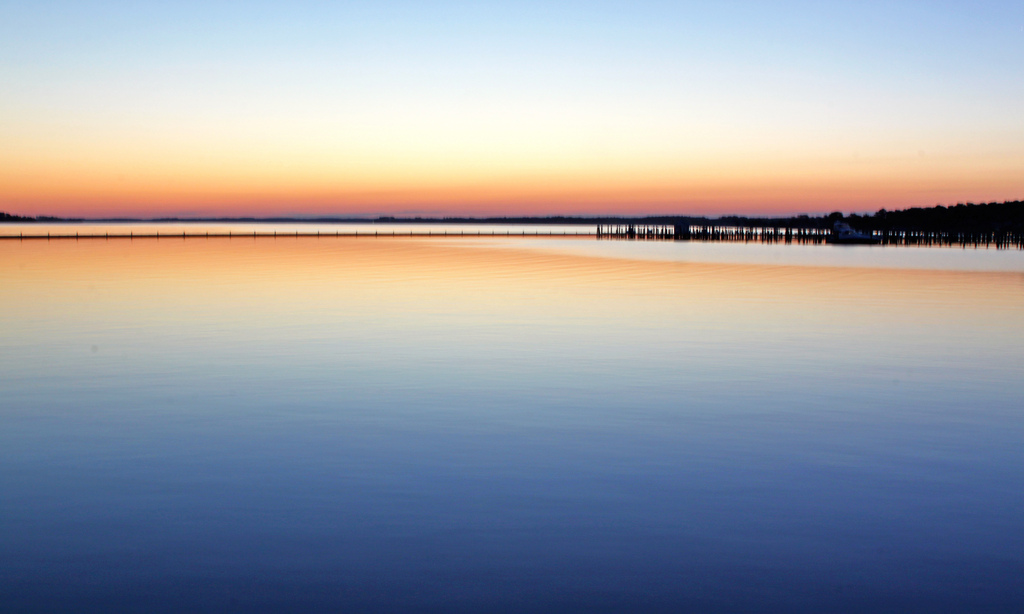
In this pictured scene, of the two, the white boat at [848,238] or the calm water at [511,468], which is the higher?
the calm water at [511,468]

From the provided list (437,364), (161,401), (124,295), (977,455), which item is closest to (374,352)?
(437,364)

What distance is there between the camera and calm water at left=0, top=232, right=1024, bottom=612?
7.36 meters

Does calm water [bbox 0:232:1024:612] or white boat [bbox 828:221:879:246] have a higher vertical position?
calm water [bbox 0:232:1024:612]

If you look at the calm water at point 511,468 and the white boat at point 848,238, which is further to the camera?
the white boat at point 848,238

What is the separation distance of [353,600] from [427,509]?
2241 mm

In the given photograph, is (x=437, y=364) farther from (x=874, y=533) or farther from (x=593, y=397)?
(x=874, y=533)

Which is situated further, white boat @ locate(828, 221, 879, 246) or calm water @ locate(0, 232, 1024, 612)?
white boat @ locate(828, 221, 879, 246)

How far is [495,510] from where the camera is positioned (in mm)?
9227

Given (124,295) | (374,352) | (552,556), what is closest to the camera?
(552,556)

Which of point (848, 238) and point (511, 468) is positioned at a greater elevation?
point (511, 468)

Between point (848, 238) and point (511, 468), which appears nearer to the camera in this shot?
point (511, 468)

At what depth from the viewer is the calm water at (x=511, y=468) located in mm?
7363

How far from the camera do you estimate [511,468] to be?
10852 mm

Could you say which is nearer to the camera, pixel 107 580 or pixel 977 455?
pixel 107 580
